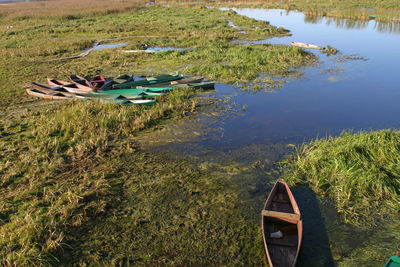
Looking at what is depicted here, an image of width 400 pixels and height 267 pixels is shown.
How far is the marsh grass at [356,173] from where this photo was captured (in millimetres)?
6621

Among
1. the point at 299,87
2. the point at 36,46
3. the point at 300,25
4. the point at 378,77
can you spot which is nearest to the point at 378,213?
the point at 299,87

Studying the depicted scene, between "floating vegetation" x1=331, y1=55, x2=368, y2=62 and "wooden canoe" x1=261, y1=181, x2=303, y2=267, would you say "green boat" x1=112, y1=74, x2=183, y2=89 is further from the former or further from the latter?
"floating vegetation" x1=331, y1=55, x2=368, y2=62

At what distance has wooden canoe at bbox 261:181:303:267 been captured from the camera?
204 inches

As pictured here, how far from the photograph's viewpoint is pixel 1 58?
70.4ft

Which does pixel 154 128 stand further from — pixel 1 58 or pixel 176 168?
pixel 1 58

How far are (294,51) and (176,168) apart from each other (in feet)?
51.7

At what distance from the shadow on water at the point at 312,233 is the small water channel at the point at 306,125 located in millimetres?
18

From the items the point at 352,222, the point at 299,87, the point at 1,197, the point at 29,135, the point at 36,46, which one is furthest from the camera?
the point at 36,46

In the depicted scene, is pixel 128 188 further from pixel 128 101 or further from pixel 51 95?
pixel 51 95

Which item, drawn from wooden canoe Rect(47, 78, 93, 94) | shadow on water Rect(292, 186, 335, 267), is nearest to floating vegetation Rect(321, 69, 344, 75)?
shadow on water Rect(292, 186, 335, 267)

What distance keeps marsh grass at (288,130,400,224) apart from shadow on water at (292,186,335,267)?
362mm

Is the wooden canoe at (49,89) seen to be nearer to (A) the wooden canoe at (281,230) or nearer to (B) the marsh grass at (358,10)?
(A) the wooden canoe at (281,230)

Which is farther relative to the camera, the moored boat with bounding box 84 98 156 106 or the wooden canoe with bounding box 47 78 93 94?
the wooden canoe with bounding box 47 78 93 94

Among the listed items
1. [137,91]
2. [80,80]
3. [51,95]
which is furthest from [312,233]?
[80,80]
